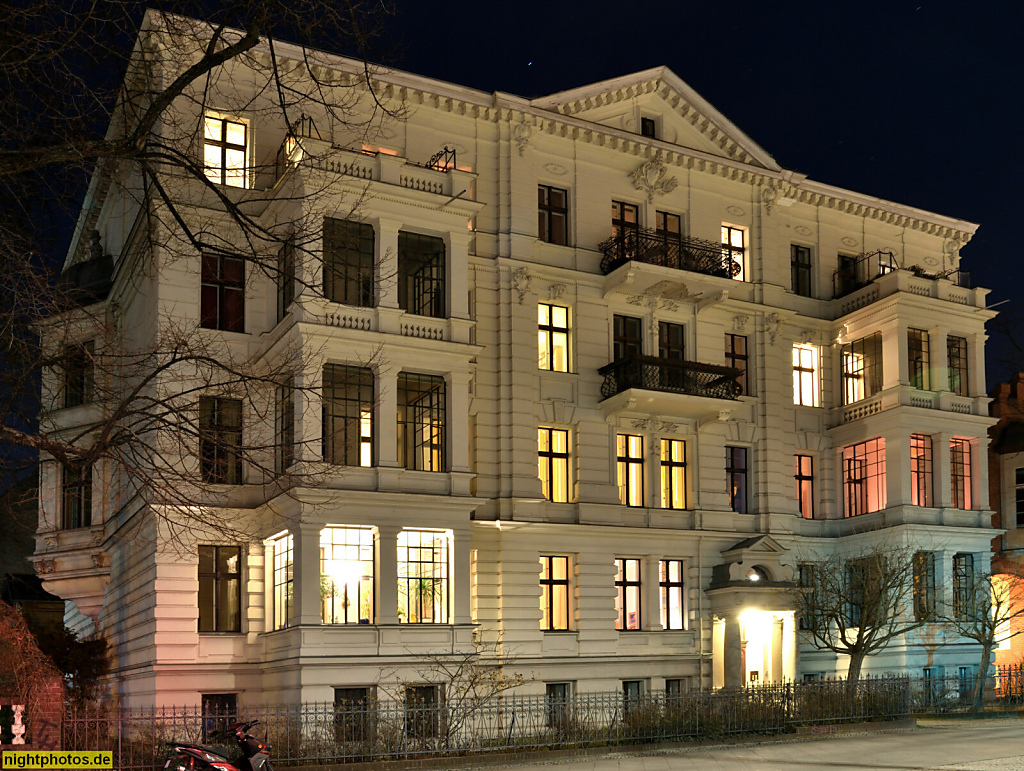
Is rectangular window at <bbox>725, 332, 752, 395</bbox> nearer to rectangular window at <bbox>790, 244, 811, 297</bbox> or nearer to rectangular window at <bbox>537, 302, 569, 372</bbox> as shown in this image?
rectangular window at <bbox>790, 244, 811, 297</bbox>

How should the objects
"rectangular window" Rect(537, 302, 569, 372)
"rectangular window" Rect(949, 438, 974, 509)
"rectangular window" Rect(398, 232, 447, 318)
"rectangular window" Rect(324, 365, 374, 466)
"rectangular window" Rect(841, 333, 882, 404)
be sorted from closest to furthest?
"rectangular window" Rect(324, 365, 374, 466) → "rectangular window" Rect(398, 232, 447, 318) → "rectangular window" Rect(537, 302, 569, 372) → "rectangular window" Rect(949, 438, 974, 509) → "rectangular window" Rect(841, 333, 882, 404)

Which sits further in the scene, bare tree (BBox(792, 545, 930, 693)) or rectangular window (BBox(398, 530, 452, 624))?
bare tree (BBox(792, 545, 930, 693))

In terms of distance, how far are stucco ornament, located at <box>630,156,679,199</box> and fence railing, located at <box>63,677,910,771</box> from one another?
17.3 meters

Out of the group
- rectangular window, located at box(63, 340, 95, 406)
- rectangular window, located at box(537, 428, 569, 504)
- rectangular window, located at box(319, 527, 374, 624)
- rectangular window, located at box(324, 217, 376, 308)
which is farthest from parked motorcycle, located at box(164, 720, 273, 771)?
rectangular window, located at box(537, 428, 569, 504)

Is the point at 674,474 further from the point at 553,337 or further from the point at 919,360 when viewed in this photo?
the point at 919,360

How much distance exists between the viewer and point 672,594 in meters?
36.4

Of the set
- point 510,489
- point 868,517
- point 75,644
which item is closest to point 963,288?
point 868,517

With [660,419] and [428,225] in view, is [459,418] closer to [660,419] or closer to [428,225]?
[428,225]

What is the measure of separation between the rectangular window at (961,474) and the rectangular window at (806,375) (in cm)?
508

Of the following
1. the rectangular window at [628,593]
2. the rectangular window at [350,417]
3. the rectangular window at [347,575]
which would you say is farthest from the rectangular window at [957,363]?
the rectangular window at [347,575]

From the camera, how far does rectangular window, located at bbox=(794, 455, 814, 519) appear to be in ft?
133

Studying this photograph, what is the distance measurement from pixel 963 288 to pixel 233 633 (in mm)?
28971

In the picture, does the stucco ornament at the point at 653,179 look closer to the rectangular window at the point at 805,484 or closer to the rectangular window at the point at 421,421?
the rectangular window at the point at 805,484

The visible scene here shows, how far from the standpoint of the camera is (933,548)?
1501 inches
